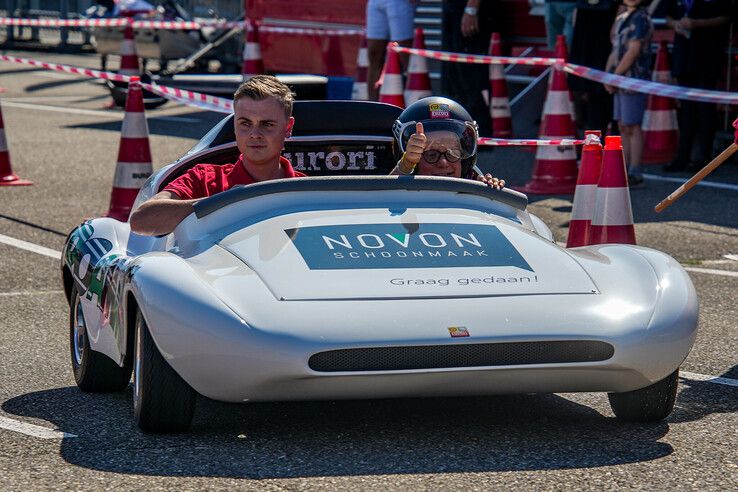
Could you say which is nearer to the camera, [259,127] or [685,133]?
[259,127]

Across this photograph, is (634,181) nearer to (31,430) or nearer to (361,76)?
(361,76)

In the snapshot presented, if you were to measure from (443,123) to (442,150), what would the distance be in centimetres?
11

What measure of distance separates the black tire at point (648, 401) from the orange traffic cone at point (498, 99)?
1048 centimetres

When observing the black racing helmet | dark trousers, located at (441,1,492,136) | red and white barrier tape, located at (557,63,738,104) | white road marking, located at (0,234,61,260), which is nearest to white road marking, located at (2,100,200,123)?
dark trousers, located at (441,1,492,136)

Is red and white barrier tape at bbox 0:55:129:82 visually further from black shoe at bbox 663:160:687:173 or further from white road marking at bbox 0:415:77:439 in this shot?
white road marking at bbox 0:415:77:439

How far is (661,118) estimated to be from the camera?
46.8 ft

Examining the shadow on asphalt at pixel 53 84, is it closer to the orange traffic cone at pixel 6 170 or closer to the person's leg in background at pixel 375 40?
the person's leg in background at pixel 375 40

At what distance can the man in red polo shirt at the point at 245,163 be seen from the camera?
5.96 metres

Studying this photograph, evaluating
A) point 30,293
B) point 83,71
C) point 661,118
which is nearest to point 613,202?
point 30,293

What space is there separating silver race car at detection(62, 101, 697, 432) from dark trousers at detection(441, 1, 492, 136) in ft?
30.2

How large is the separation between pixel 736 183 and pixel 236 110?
790 cm

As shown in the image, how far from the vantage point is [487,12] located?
15383mm

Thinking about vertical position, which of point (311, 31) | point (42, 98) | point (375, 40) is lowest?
point (42, 98)

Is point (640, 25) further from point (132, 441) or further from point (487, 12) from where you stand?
point (132, 441)
